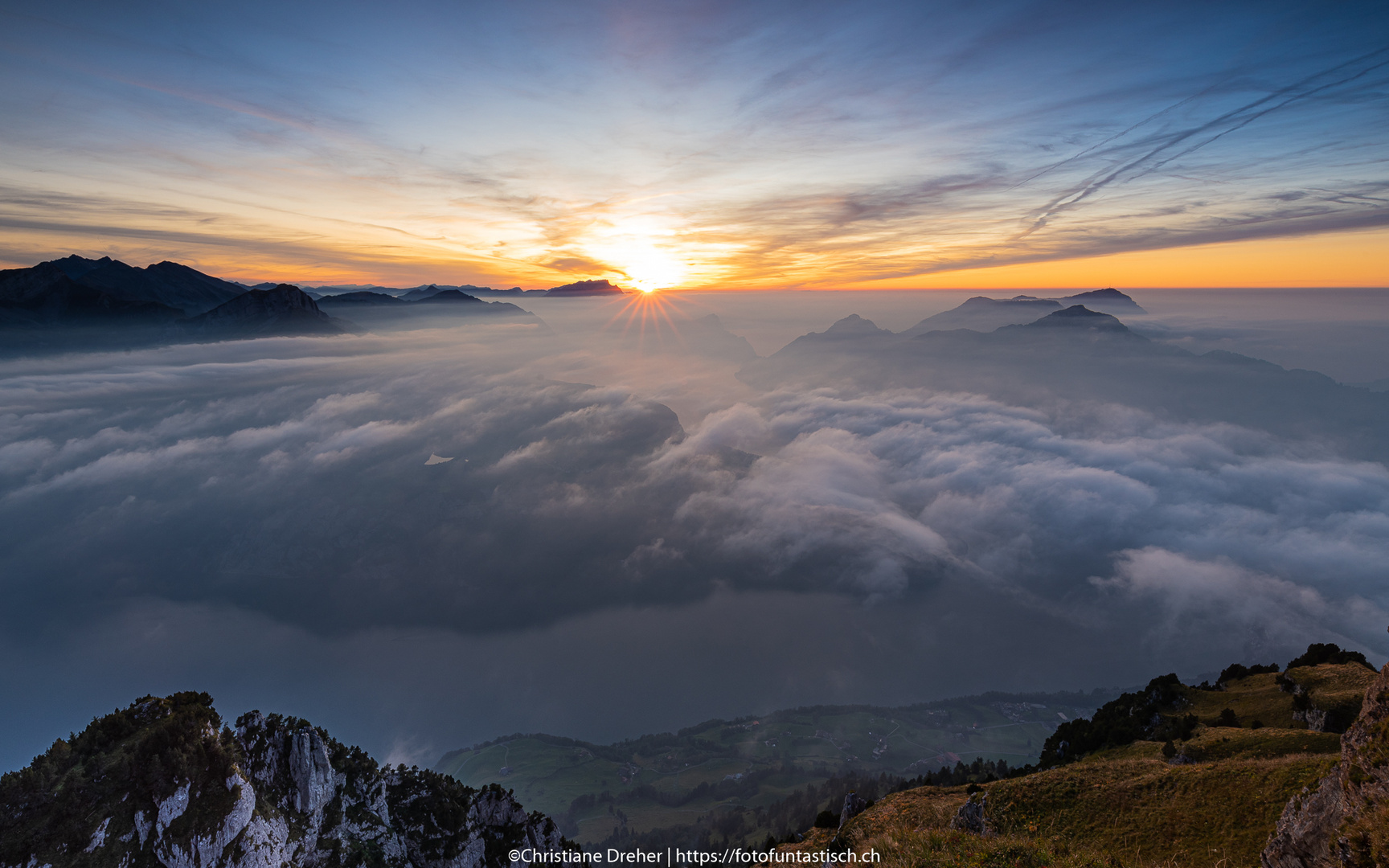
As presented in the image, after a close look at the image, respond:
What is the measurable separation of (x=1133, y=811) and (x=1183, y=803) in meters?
2.59

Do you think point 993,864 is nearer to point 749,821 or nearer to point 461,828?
point 461,828

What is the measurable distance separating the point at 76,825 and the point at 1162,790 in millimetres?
75074

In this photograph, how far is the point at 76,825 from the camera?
36.8 m

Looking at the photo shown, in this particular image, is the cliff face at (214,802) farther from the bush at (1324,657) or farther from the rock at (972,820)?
the bush at (1324,657)

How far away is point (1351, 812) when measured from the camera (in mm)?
11773

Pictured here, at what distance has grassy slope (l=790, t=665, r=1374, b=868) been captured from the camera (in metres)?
16.1

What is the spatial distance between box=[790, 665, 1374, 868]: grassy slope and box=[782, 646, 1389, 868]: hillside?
0.23ft

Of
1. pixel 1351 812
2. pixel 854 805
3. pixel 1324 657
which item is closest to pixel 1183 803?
pixel 1351 812

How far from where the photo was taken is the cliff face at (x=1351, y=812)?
429 inches

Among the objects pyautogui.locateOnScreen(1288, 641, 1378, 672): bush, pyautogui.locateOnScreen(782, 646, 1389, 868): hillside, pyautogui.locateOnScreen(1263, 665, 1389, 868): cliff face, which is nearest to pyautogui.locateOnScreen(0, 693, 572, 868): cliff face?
pyautogui.locateOnScreen(782, 646, 1389, 868): hillside

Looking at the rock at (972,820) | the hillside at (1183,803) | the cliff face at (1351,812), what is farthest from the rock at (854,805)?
the cliff face at (1351,812)

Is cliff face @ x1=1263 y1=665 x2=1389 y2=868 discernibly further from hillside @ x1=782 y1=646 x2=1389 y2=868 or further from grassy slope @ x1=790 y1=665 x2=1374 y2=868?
grassy slope @ x1=790 y1=665 x2=1374 y2=868

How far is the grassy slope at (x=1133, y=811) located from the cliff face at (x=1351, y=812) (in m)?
4.50

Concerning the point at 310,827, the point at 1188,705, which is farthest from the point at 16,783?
the point at 1188,705
